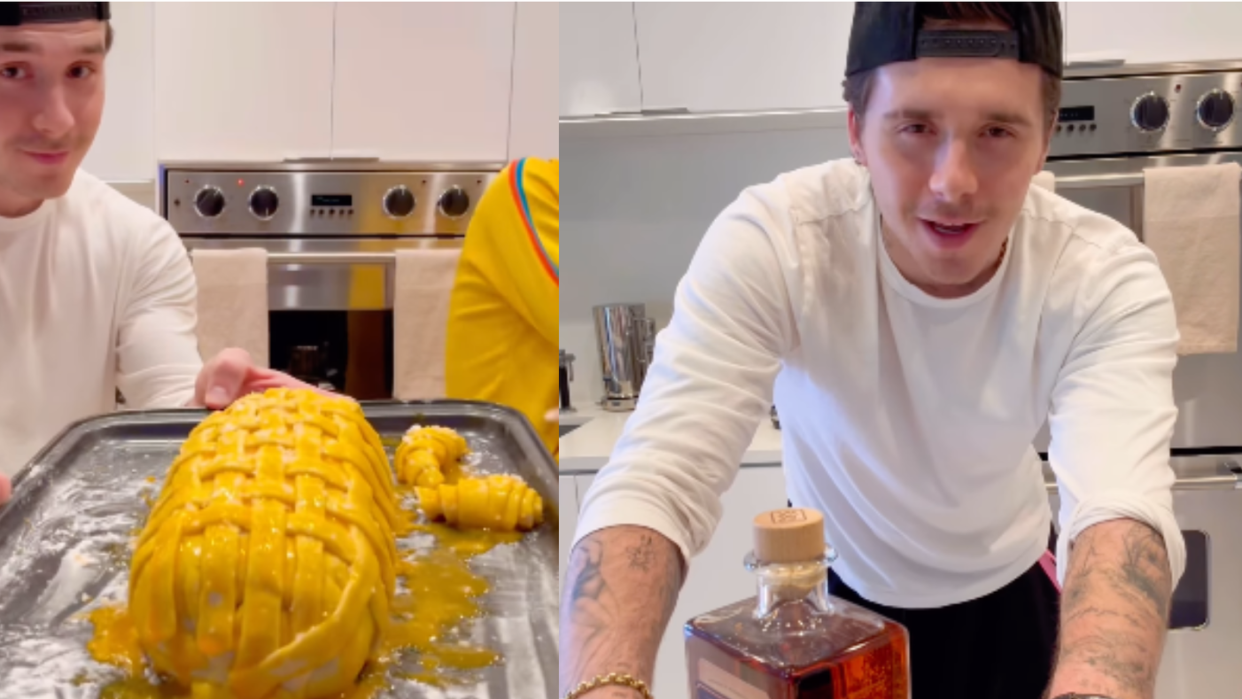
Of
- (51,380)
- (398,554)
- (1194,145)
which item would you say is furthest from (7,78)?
(1194,145)

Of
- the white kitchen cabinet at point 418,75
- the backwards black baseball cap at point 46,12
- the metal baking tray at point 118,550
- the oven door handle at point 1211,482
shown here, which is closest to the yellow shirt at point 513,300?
the metal baking tray at point 118,550

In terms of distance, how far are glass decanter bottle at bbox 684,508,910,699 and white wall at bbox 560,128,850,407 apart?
6.27 ft

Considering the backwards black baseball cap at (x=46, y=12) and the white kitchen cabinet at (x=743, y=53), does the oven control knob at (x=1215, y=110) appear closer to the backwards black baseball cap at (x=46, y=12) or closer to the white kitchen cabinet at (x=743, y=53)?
the white kitchen cabinet at (x=743, y=53)

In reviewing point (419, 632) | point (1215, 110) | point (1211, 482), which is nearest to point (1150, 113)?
point (1215, 110)

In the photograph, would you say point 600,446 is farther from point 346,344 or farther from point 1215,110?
point 1215,110

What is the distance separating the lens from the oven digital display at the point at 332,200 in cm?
221

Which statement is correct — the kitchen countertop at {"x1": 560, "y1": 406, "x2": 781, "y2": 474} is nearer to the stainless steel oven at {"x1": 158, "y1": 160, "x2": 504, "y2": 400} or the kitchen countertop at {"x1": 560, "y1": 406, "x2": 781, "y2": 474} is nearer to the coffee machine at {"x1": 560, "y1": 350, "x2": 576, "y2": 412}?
the coffee machine at {"x1": 560, "y1": 350, "x2": 576, "y2": 412}

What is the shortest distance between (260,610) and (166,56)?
5.52ft

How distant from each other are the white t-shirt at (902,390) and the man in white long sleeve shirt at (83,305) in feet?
2.01

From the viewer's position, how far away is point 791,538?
1.63 feet

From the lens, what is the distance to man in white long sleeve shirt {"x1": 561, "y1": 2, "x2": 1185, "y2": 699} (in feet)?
2.38

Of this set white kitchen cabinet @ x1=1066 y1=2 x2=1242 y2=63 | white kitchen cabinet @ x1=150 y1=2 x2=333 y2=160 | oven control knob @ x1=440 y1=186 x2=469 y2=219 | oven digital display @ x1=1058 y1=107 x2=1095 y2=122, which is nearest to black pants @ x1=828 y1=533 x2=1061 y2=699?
oven digital display @ x1=1058 y1=107 x2=1095 y2=122

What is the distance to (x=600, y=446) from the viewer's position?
1987mm

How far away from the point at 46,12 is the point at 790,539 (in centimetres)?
84
